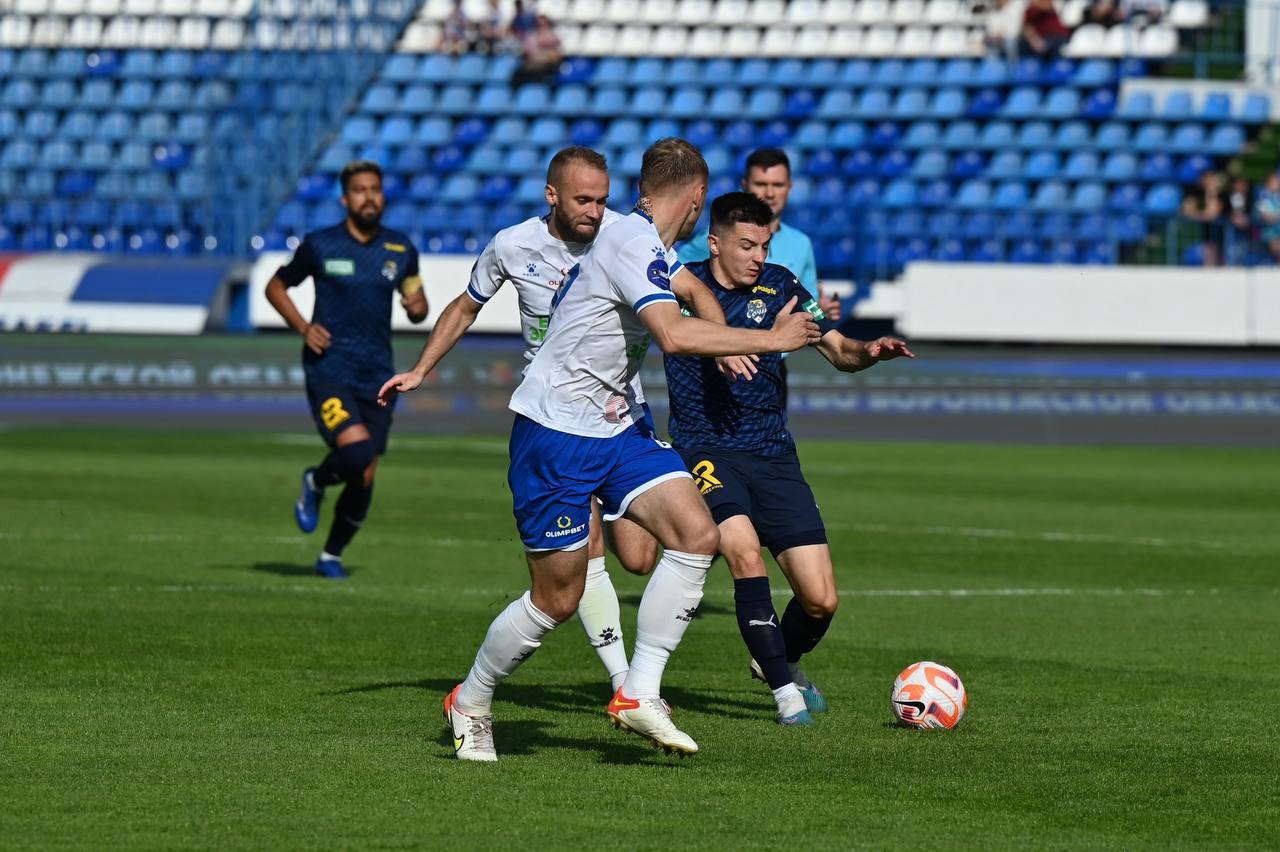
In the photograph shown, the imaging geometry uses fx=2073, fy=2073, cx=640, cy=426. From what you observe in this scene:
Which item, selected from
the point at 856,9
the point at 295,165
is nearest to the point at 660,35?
the point at 856,9

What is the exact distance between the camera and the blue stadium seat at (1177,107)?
34156 mm

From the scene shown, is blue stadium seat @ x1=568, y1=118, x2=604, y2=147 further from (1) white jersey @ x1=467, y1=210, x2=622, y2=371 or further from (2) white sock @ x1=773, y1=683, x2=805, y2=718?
(2) white sock @ x1=773, y1=683, x2=805, y2=718

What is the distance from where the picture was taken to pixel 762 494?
7777mm

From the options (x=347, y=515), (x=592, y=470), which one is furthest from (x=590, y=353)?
(x=347, y=515)

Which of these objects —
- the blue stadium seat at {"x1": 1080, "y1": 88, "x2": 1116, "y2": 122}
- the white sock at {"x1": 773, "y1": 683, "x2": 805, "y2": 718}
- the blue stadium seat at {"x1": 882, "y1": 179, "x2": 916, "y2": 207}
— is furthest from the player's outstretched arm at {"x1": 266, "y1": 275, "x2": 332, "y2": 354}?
the blue stadium seat at {"x1": 1080, "y1": 88, "x2": 1116, "y2": 122}

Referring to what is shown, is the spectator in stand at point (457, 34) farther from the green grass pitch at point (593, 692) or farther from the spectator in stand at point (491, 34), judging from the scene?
the green grass pitch at point (593, 692)

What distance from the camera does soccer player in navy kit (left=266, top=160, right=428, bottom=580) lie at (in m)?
11.7

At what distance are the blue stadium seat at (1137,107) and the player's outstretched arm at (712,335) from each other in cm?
2933

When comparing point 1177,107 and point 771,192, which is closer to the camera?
point 771,192

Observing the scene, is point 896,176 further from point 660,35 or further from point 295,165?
point 295,165

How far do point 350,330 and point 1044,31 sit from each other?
82.8 ft

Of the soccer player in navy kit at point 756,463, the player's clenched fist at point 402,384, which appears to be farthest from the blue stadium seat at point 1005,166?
the player's clenched fist at point 402,384

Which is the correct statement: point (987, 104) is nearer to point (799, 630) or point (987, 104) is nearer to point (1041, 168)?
point (1041, 168)

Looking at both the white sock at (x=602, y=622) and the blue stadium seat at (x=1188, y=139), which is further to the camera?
the blue stadium seat at (x=1188, y=139)
